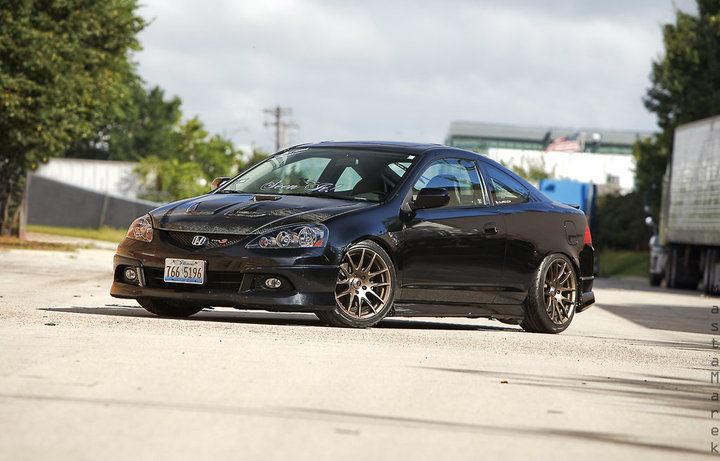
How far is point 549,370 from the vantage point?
9242 mm

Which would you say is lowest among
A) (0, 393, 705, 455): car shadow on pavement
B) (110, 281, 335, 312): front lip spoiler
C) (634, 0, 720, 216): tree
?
(0, 393, 705, 455): car shadow on pavement

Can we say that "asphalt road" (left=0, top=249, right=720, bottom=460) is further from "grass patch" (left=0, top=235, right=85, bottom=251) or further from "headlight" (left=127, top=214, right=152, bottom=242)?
"grass patch" (left=0, top=235, right=85, bottom=251)

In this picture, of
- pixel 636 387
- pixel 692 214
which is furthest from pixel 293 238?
pixel 692 214

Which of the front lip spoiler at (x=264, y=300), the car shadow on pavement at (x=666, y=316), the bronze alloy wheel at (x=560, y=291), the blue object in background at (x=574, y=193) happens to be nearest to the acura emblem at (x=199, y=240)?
the front lip spoiler at (x=264, y=300)

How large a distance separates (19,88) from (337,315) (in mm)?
20148

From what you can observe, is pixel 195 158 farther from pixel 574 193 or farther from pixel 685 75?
pixel 574 193

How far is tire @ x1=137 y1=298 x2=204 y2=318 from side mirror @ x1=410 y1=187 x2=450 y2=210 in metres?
1.92

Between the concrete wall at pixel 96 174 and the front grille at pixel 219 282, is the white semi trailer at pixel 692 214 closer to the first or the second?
the front grille at pixel 219 282

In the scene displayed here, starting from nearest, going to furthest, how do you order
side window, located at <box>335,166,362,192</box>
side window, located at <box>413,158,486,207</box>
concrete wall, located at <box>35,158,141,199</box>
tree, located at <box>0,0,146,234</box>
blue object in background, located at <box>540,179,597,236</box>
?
side window, located at <box>335,166,362,192</box>, side window, located at <box>413,158,486,207</box>, tree, located at <box>0,0,146,234</box>, blue object in background, located at <box>540,179,597,236</box>, concrete wall, located at <box>35,158,141,199</box>

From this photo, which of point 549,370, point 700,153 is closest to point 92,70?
point 700,153

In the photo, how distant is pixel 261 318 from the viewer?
42.1 feet

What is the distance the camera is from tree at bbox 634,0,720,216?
54906mm

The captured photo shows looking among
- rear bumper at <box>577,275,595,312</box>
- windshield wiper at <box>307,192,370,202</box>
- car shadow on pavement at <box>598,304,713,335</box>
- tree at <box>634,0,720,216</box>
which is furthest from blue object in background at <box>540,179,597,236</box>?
windshield wiper at <box>307,192,370,202</box>

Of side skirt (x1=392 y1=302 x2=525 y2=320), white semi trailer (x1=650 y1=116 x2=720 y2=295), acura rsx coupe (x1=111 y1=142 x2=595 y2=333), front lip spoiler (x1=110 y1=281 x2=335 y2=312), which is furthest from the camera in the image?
white semi trailer (x1=650 y1=116 x2=720 y2=295)
